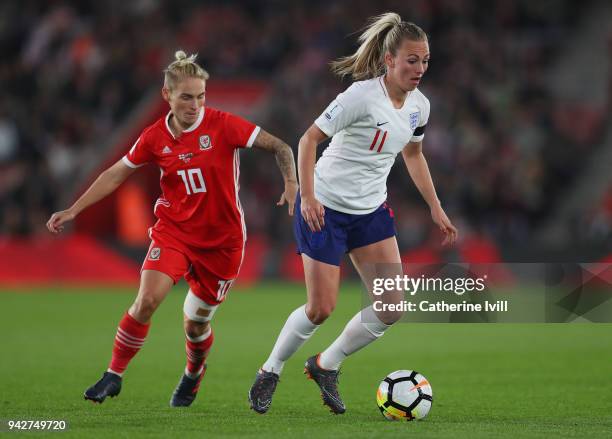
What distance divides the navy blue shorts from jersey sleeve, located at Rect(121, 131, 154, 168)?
102cm

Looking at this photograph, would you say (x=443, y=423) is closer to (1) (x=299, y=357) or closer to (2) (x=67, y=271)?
(1) (x=299, y=357)

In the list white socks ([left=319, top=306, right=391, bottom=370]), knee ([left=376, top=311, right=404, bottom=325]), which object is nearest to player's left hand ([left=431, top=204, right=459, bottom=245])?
knee ([left=376, top=311, right=404, bottom=325])

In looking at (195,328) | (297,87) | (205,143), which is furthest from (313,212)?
(297,87)


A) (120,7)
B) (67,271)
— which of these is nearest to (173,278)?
(67,271)

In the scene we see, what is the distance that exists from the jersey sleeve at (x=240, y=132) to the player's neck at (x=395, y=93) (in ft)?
2.93

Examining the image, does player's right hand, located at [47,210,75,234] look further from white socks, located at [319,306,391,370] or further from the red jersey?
white socks, located at [319,306,391,370]

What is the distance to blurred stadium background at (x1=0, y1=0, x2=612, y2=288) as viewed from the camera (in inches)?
747

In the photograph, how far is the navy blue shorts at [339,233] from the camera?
688cm

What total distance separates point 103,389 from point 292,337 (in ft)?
4.07

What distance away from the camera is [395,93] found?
6.88 meters

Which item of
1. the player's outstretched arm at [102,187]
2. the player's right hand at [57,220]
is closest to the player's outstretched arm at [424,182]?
the player's outstretched arm at [102,187]

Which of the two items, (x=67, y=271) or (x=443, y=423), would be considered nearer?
(x=443, y=423)

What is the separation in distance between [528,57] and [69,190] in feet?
29.8

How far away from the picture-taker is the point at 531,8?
Result: 22219 mm
